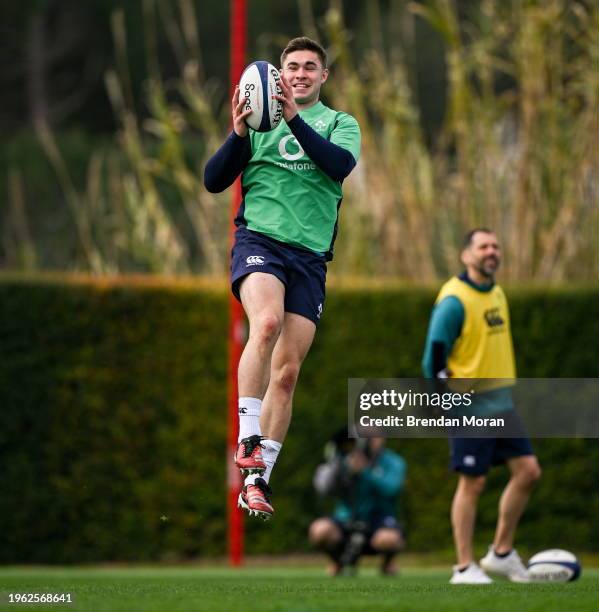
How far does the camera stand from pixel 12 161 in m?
25.8

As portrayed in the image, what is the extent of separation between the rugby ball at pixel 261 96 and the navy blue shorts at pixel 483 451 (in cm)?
315

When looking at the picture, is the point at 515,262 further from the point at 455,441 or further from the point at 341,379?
the point at 455,441

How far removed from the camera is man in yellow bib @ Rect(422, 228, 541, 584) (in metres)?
8.74

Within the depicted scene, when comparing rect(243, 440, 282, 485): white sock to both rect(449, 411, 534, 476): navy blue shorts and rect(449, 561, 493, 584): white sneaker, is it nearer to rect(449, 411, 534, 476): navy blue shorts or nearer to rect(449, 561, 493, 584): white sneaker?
rect(449, 411, 534, 476): navy blue shorts

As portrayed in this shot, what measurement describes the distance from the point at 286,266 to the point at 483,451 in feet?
8.61

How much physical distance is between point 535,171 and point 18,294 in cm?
555

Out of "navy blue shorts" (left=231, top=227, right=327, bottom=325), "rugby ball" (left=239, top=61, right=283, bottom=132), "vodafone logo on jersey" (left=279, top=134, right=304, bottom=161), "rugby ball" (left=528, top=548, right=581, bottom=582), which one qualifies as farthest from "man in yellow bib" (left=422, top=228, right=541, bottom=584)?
"rugby ball" (left=239, top=61, right=283, bottom=132)

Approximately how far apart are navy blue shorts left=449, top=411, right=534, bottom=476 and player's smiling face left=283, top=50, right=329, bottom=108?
9.52 feet

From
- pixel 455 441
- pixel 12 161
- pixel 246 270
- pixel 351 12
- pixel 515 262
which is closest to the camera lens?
pixel 246 270

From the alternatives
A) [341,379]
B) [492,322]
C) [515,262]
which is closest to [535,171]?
[515,262]

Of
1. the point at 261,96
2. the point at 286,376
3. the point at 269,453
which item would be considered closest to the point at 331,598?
the point at 269,453

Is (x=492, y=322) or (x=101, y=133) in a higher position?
(x=101, y=133)

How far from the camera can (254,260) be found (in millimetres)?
6676

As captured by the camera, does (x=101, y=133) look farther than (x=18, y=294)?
Yes
